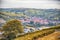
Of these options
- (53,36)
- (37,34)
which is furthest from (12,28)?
(53,36)

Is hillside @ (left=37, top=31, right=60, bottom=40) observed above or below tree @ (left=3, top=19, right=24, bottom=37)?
below

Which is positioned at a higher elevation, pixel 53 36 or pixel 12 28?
pixel 12 28

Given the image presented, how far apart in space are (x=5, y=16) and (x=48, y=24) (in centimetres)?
57

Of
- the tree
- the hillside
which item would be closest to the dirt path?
the hillside

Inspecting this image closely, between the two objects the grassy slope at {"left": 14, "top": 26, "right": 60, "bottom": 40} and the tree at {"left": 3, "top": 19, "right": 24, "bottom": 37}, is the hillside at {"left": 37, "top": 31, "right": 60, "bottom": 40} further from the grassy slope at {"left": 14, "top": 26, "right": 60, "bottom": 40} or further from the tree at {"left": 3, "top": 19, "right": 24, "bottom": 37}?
the tree at {"left": 3, "top": 19, "right": 24, "bottom": 37}

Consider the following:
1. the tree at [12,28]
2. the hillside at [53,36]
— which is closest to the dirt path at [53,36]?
the hillside at [53,36]

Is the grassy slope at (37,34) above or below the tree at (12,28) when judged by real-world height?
below

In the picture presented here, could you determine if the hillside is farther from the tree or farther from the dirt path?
the tree

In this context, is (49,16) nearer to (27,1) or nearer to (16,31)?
(27,1)

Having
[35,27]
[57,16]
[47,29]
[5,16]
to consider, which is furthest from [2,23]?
[57,16]

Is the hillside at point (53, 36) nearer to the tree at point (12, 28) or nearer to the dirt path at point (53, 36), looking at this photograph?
the dirt path at point (53, 36)

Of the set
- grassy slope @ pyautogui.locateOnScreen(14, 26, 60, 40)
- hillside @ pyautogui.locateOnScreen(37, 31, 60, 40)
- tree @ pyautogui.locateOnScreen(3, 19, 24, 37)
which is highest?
tree @ pyautogui.locateOnScreen(3, 19, 24, 37)

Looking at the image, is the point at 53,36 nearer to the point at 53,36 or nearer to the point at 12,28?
the point at 53,36

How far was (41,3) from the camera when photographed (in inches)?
72.1
